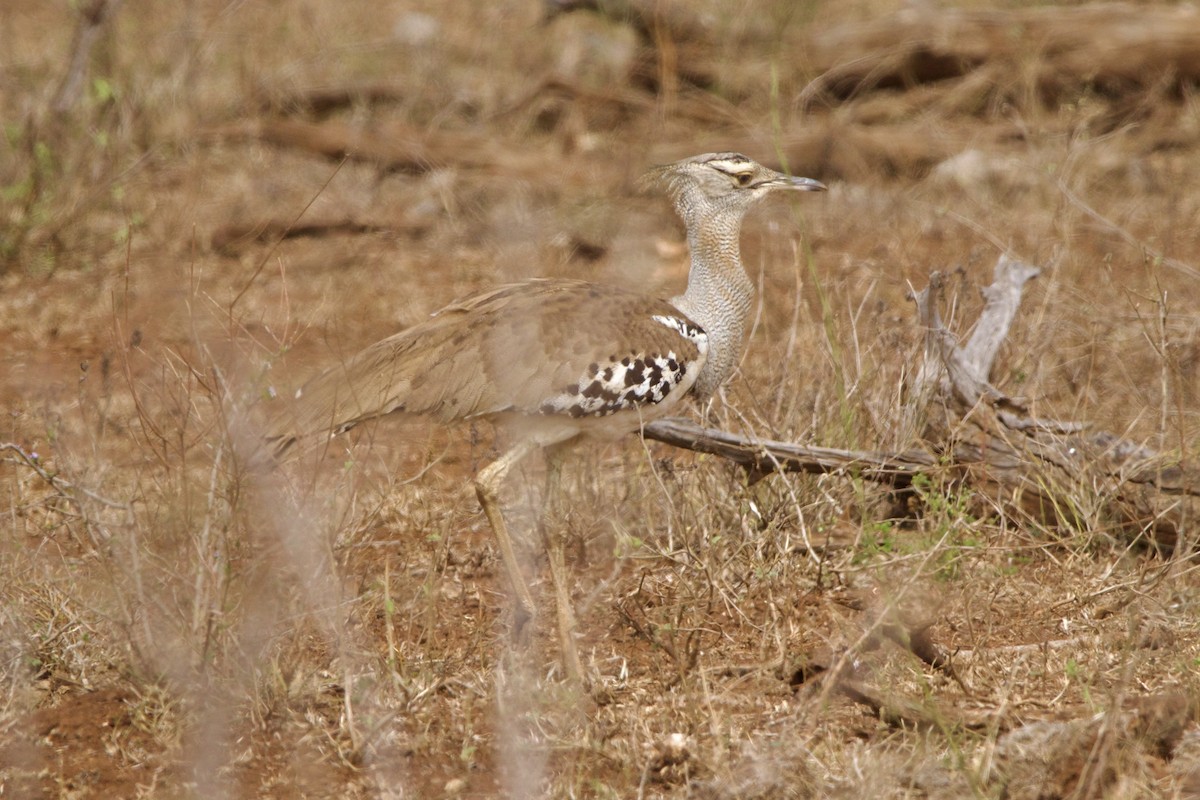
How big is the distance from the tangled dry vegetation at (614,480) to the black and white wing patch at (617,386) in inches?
10.0

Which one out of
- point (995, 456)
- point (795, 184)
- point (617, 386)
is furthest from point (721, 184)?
point (995, 456)

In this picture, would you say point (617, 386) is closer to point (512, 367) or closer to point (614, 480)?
point (512, 367)

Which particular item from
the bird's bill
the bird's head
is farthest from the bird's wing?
the bird's bill

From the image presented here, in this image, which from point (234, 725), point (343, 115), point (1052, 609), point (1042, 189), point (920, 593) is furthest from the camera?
point (343, 115)

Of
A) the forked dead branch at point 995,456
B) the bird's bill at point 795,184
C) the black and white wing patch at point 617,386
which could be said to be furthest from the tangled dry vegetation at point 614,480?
the black and white wing patch at point 617,386

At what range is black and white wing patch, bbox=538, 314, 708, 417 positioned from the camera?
10.7 feet

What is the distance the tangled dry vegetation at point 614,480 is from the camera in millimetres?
2797

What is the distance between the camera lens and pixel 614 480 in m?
3.92

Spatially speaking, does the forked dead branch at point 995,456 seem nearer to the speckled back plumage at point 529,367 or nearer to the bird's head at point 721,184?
the speckled back plumage at point 529,367

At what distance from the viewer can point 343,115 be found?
6.80 meters

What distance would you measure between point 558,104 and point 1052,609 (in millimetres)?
4123

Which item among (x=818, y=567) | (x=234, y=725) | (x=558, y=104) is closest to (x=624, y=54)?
(x=558, y=104)

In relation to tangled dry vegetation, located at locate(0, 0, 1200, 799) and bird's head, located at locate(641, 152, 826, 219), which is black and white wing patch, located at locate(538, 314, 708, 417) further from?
bird's head, located at locate(641, 152, 826, 219)

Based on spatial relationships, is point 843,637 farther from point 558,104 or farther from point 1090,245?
point 558,104
